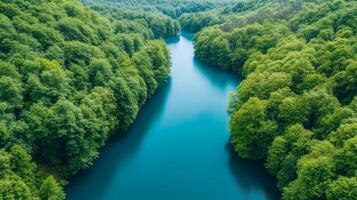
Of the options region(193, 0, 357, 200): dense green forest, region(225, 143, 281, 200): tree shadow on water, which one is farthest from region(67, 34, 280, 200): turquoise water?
region(193, 0, 357, 200): dense green forest

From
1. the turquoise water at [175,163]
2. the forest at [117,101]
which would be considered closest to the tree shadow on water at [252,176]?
the turquoise water at [175,163]

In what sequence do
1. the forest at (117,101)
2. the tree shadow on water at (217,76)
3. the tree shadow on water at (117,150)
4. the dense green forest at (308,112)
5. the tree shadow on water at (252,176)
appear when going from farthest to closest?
the tree shadow on water at (217,76)
the tree shadow on water at (117,150)
the tree shadow on water at (252,176)
the forest at (117,101)
the dense green forest at (308,112)

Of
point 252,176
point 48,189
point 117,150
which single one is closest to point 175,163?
point 117,150

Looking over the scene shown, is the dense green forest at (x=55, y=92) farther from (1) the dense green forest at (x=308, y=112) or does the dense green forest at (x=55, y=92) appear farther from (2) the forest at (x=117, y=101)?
(1) the dense green forest at (x=308, y=112)

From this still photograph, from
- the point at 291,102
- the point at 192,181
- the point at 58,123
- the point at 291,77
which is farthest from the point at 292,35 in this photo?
the point at 58,123

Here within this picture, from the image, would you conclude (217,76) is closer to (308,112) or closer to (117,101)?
(117,101)
